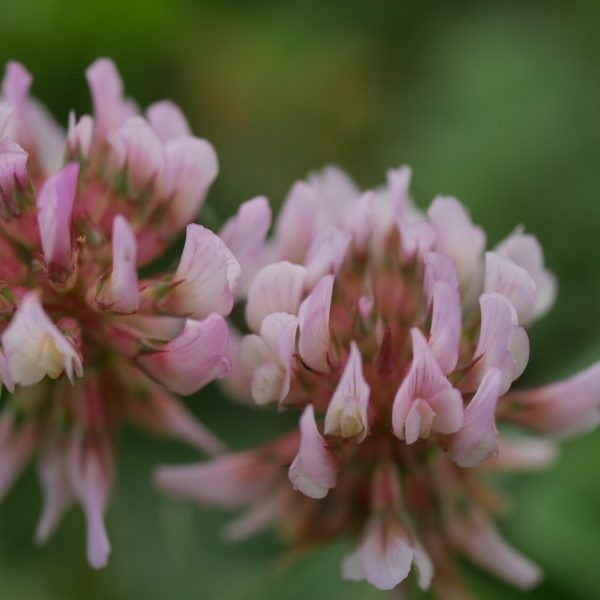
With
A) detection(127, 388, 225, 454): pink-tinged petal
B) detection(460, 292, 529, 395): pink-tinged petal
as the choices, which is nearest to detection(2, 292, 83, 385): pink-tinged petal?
detection(127, 388, 225, 454): pink-tinged petal

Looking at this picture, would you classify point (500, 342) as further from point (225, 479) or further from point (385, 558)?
point (225, 479)

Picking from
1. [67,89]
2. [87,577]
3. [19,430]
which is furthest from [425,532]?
[67,89]

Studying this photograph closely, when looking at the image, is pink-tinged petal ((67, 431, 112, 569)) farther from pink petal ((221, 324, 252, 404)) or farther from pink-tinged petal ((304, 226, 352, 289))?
pink-tinged petal ((304, 226, 352, 289))

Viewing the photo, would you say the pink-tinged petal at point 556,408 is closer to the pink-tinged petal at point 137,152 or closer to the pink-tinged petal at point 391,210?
the pink-tinged petal at point 391,210

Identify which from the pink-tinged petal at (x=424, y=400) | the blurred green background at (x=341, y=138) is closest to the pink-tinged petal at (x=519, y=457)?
the blurred green background at (x=341, y=138)

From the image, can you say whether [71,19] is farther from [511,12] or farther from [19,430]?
[19,430]

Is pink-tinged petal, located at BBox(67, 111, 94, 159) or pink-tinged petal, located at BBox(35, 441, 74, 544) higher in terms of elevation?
pink-tinged petal, located at BBox(67, 111, 94, 159)
